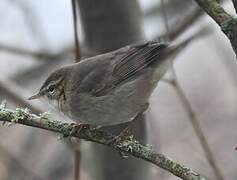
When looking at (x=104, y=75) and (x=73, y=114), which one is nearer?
(x=73, y=114)

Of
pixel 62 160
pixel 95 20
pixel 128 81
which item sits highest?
pixel 95 20

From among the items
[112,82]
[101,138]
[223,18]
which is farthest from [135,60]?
[223,18]

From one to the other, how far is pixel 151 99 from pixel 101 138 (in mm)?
4077

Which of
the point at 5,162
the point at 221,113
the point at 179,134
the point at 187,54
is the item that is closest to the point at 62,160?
the point at 5,162

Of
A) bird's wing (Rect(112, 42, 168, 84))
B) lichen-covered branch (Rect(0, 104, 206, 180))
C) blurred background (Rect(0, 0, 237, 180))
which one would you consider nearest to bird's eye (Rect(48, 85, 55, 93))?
blurred background (Rect(0, 0, 237, 180))

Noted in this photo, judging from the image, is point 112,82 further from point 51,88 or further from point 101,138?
point 101,138

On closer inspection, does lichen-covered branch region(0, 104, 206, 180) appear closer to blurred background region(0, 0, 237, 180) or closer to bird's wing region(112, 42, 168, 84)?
blurred background region(0, 0, 237, 180)

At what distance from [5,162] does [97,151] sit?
2567 mm

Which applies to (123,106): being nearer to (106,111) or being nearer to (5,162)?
(106,111)

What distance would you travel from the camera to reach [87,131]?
2.88 m

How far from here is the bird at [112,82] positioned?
3.57 metres

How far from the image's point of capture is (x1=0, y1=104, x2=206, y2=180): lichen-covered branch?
2.28m

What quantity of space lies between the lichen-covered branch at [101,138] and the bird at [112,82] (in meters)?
0.67

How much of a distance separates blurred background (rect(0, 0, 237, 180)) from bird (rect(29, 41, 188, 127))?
11cm
